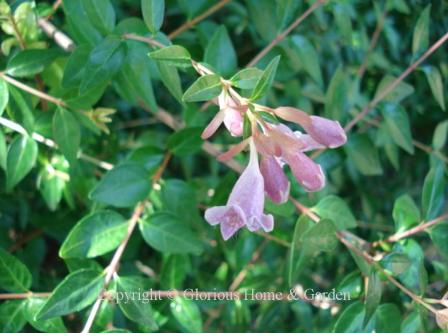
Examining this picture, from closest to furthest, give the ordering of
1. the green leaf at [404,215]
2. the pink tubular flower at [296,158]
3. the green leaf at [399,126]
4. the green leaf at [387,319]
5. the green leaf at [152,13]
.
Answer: the pink tubular flower at [296,158], the green leaf at [152,13], the green leaf at [387,319], the green leaf at [404,215], the green leaf at [399,126]

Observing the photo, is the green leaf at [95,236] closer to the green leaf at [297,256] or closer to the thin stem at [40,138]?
the thin stem at [40,138]

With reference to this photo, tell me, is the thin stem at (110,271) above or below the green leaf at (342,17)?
below

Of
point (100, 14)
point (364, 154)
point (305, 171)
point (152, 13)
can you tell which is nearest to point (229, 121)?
point (305, 171)

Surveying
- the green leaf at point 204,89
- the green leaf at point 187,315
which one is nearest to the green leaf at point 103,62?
the green leaf at point 204,89

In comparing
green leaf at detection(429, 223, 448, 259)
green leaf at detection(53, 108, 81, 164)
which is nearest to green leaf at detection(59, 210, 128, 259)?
green leaf at detection(53, 108, 81, 164)

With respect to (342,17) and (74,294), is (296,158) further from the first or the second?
(342,17)

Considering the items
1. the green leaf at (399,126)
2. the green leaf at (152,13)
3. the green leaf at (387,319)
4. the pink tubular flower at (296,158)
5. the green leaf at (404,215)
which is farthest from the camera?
the green leaf at (399,126)

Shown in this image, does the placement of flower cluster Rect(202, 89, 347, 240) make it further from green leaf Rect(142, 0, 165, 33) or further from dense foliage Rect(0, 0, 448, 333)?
green leaf Rect(142, 0, 165, 33)
